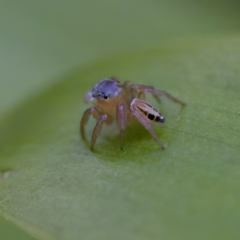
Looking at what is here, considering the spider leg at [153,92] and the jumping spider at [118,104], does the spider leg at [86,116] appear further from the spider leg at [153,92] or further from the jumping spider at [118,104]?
the spider leg at [153,92]

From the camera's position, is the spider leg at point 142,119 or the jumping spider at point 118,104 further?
the jumping spider at point 118,104

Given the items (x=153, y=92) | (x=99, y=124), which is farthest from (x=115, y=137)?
(x=153, y=92)

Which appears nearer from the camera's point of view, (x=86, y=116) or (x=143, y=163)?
(x=143, y=163)

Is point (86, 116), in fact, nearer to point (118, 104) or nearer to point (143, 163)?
point (118, 104)

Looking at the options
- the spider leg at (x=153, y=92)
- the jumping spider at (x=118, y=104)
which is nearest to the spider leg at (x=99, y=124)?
the jumping spider at (x=118, y=104)

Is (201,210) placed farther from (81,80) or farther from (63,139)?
(81,80)

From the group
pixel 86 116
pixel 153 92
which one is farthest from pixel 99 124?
pixel 153 92

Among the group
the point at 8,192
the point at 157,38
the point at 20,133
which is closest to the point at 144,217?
the point at 8,192

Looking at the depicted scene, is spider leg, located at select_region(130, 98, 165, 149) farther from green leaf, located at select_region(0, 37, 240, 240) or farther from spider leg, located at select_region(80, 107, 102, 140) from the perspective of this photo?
spider leg, located at select_region(80, 107, 102, 140)
